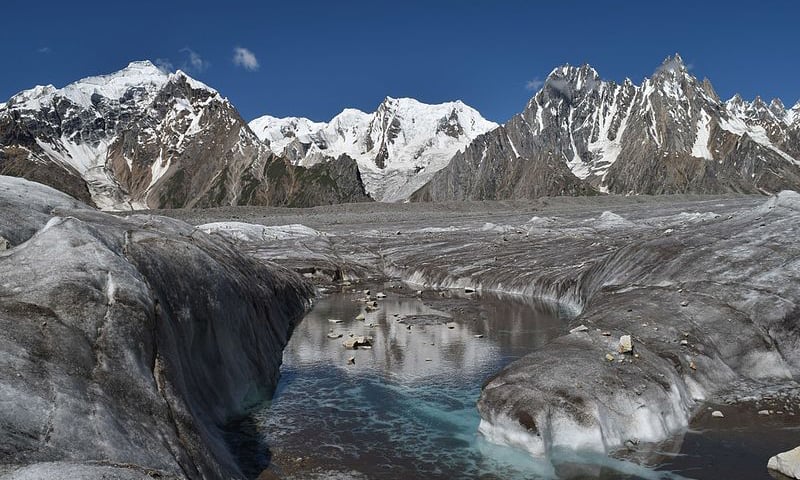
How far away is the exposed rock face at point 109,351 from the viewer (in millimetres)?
8352

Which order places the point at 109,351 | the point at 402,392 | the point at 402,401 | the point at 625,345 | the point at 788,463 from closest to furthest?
the point at 109,351, the point at 788,463, the point at 625,345, the point at 402,401, the point at 402,392

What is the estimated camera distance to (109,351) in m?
10.5

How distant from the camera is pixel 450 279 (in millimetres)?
51281

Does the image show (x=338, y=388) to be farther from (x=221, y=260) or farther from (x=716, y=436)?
(x=716, y=436)

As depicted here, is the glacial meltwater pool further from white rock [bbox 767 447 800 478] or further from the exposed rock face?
the exposed rock face

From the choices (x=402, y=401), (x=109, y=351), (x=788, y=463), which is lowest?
(x=402, y=401)

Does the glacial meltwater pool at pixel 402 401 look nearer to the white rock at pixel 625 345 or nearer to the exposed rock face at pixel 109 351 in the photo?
the exposed rock face at pixel 109 351

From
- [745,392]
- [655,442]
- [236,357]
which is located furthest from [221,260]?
[745,392]

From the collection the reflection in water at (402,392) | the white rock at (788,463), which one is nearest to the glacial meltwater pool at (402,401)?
the reflection in water at (402,392)

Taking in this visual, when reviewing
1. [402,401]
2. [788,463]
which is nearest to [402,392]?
[402,401]

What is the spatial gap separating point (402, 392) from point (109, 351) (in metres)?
12.1

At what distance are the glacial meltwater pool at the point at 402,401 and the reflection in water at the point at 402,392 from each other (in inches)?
1.7

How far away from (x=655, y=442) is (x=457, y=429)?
17.1ft

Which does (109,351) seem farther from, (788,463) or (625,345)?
(788,463)
